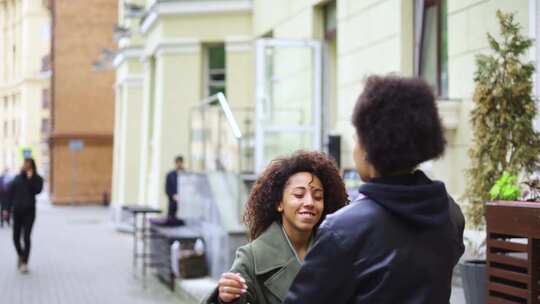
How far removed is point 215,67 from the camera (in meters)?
21.9

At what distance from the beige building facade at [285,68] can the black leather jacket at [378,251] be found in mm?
790

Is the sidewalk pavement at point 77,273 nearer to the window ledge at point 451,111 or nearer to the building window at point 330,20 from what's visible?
the window ledge at point 451,111

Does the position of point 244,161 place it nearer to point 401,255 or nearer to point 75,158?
point 401,255

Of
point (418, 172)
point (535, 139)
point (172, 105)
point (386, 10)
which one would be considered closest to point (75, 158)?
point (172, 105)

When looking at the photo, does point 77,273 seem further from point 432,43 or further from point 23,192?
Answer: point 432,43

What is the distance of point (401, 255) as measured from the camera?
281cm

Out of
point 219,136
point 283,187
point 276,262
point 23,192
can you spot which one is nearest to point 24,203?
point 23,192

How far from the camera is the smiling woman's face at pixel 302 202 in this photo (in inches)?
154

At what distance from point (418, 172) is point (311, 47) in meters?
12.6

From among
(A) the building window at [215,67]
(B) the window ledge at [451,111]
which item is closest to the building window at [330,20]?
(B) the window ledge at [451,111]

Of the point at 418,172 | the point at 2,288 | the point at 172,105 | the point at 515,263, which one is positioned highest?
the point at 172,105

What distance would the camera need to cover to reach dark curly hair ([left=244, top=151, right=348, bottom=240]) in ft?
13.3

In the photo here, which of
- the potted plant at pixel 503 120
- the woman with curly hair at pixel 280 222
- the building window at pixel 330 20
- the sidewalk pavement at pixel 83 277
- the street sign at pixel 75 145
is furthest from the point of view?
the street sign at pixel 75 145

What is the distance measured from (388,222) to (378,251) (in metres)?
0.09
